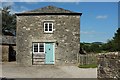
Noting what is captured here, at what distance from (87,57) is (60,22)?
475 cm

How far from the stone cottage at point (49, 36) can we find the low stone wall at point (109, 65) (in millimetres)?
18494

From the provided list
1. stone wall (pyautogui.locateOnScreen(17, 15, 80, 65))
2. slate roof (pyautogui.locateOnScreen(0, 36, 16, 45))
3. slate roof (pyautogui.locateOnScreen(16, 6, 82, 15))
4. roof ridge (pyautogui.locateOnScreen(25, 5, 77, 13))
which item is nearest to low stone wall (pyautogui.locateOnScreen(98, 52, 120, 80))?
stone wall (pyautogui.locateOnScreen(17, 15, 80, 65))

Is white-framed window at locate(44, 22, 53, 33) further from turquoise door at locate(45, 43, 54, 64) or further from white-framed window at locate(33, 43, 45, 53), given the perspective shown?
white-framed window at locate(33, 43, 45, 53)

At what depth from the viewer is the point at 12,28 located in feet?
235

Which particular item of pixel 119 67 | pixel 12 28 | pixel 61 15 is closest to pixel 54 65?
pixel 61 15

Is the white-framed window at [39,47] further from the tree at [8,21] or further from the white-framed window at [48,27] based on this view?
the tree at [8,21]

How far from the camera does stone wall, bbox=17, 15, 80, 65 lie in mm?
28438

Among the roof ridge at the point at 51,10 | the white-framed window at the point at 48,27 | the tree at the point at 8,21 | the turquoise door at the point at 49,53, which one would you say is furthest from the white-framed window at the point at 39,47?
the tree at the point at 8,21

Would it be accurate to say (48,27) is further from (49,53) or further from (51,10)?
(49,53)

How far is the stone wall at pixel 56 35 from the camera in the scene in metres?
28.4

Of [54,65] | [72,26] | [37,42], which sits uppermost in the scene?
[72,26]

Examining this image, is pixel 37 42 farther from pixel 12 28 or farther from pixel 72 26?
pixel 12 28

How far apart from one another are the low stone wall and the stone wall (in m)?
18.5

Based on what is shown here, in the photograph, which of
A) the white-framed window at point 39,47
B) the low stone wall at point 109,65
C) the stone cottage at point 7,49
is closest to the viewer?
the low stone wall at point 109,65
